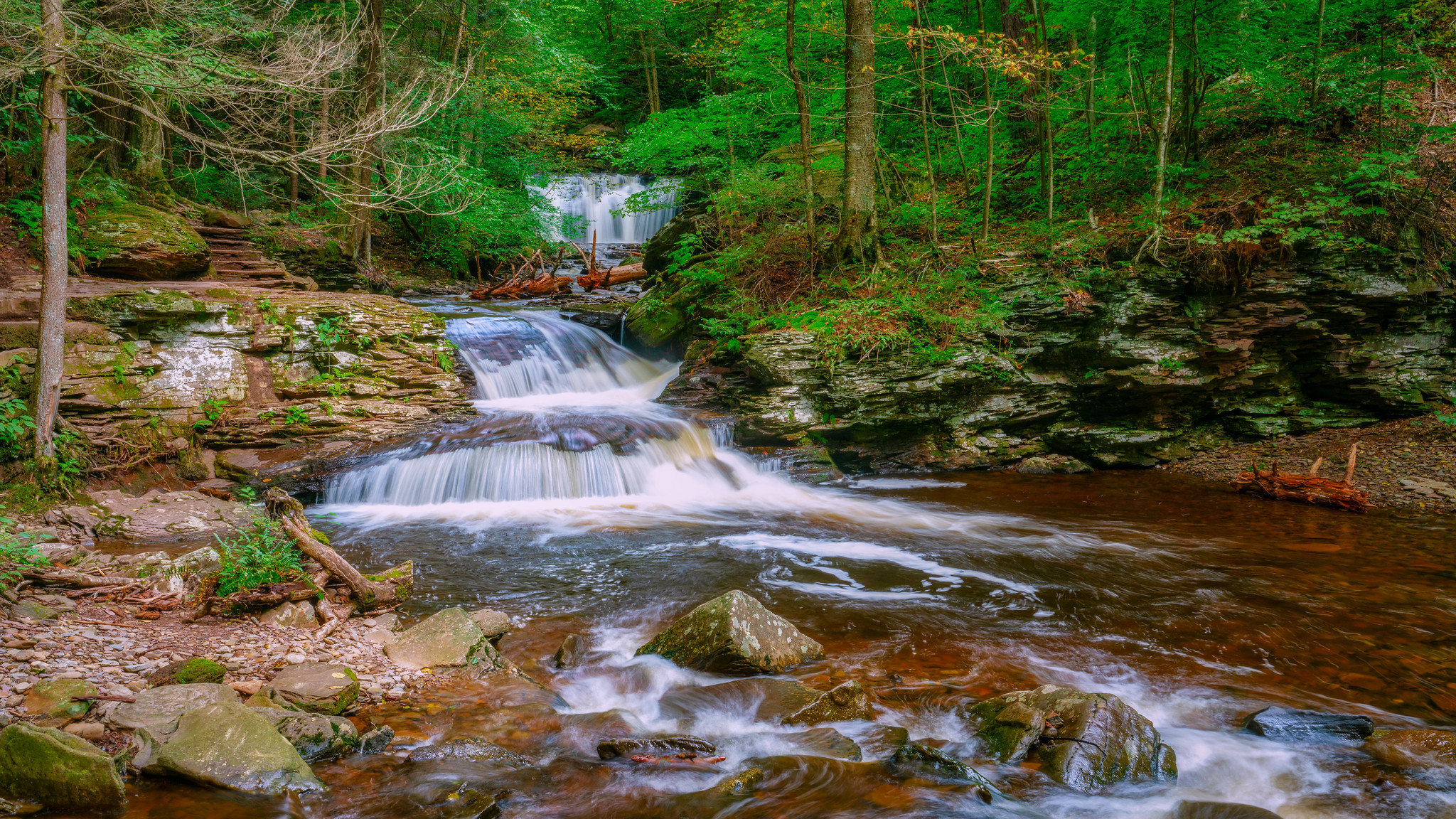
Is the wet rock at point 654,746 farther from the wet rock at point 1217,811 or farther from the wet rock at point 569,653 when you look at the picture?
the wet rock at point 1217,811

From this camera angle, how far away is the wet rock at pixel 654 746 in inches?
138

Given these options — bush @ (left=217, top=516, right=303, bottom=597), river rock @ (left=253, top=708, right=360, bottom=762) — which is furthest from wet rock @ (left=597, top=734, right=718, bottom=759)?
bush @ (left=217, top=516, right=303, bottom=597)

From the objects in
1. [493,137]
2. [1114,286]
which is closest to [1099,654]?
[1114,286]

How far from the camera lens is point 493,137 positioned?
18.2 m

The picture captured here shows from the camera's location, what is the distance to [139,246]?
31.3ft

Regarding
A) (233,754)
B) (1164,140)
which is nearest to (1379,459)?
(1164,140)

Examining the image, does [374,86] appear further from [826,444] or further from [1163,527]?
[1163,527]

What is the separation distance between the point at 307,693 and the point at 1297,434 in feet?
40.3

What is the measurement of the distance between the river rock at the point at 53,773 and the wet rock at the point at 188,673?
2.87 feet

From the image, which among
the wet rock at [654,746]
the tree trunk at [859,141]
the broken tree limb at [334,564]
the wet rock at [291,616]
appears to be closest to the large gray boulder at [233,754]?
the wet rock at [654,746]

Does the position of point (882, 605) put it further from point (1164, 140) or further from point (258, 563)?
point (1164, 140)

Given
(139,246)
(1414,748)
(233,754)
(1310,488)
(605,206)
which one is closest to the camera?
(233,754)

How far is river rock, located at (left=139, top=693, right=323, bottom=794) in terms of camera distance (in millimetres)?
2842

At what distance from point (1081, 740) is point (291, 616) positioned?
4.78 meters
